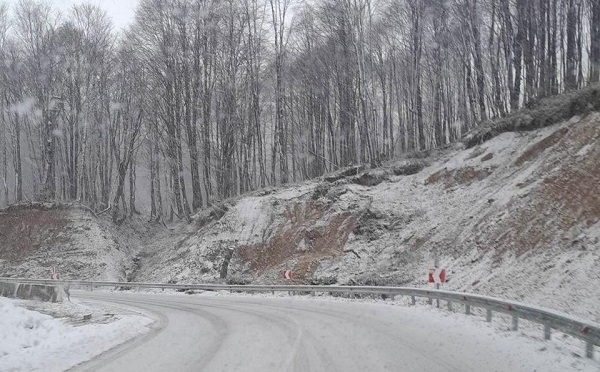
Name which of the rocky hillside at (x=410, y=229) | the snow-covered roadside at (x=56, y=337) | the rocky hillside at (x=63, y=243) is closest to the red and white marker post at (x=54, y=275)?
the rocky hillside at (x=63, y=243)

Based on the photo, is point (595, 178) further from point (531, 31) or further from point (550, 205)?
point (531, 31)

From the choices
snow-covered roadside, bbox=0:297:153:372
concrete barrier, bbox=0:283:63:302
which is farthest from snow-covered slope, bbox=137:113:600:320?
snow-covered roadside, bbox=0:297:153:372

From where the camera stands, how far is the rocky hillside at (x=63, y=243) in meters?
36.2

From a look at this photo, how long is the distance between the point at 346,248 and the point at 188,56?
21613mm

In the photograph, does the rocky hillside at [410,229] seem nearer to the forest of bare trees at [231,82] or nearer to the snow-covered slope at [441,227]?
the snow-covered slope at [441,227]

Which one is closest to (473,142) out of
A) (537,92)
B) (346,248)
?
(537,92)

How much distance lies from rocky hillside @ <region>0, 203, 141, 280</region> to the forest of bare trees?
262 cm

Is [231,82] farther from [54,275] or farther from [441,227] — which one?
[441,227]

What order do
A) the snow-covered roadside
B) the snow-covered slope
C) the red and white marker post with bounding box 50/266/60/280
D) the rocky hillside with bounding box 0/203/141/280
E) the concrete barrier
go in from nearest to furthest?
1. the snow-covered roadside
2. the snow-covered slope
3. the concrete barrier
4. the red and white marker post with bounding box 50/266/60/280
5. the rocky hillside with bounding box 0/203/141/280

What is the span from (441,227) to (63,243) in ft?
96.8

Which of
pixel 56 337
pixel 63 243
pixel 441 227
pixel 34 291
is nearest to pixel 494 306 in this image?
pixel 56 337

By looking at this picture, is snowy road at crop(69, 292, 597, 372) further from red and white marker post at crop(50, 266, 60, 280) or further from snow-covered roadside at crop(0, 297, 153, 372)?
red and white marker post at crop(50, 266, 60, 280)

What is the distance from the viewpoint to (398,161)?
2914 cm

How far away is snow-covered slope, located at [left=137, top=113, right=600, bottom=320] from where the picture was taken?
13.7m
